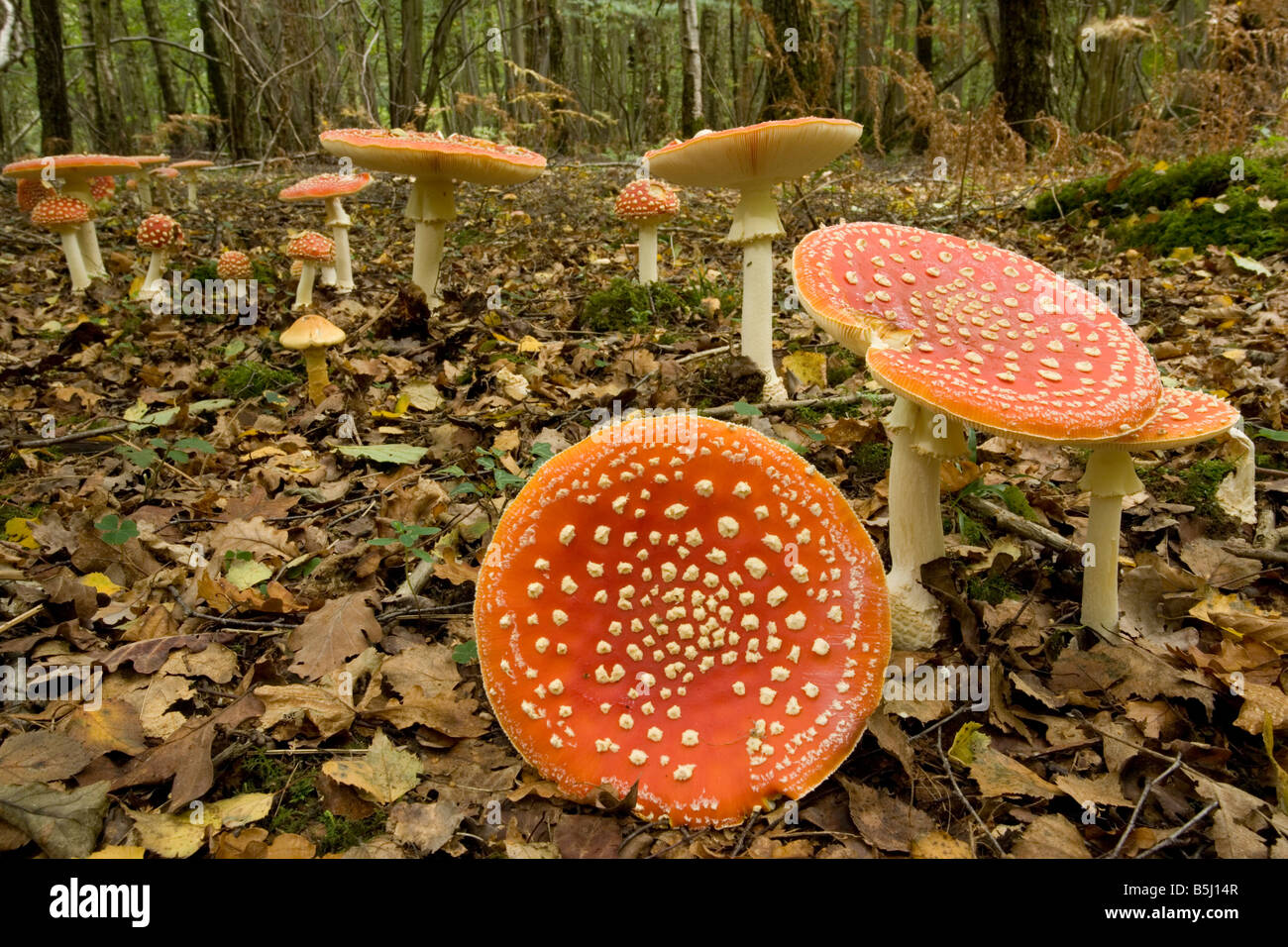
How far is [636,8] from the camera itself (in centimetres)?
1784

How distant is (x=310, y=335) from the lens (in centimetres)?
522

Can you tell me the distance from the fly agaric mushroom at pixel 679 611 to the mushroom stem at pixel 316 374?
3.47m

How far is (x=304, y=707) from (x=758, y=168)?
385 centimetres

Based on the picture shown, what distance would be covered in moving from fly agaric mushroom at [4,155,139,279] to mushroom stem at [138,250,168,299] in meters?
1.08

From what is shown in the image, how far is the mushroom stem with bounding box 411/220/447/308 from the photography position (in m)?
7.00

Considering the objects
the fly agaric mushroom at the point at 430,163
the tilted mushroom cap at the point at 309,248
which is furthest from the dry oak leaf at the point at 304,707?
the tilted mushroom cap at the point at 309,248

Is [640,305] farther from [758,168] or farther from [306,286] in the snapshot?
[306,286]

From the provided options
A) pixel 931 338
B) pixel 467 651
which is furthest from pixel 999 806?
pixel 467 651

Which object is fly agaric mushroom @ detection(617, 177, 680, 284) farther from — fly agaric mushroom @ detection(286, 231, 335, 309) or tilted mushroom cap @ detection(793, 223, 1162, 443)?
tilted mushroom cap @ detection(793, 223, 1162, 443)

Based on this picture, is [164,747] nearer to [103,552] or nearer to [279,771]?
[279,771]

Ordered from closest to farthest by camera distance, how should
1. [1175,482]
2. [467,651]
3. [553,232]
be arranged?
[467,651]
[1175,482]
[553,232]

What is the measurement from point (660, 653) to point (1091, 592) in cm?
186

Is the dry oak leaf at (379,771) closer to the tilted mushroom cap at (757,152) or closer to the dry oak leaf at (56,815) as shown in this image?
the dry oak leaf at (56,815)

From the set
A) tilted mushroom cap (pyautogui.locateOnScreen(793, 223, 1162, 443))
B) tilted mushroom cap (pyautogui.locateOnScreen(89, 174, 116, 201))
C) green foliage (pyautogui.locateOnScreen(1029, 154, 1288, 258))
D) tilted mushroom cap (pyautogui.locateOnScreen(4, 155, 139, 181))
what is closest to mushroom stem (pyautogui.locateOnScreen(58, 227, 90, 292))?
tilted mushroom cap (pyautogui.locateOnScreen(4, 155, 139, 181))
